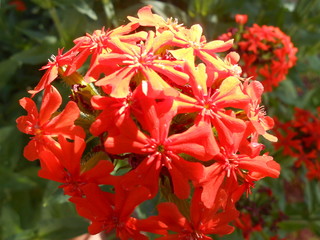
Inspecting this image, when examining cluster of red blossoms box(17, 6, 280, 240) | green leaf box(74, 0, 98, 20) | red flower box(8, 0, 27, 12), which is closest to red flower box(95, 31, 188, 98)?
cluster of red blossoms box(17, 6, 280, 240)

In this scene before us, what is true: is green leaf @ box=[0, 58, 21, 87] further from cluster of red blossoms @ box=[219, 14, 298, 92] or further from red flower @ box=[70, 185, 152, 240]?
red flower @ box=[70, 185, 152, 240]

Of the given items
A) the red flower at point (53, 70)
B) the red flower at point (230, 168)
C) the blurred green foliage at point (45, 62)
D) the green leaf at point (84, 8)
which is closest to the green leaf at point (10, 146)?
the blurred green foliage at point (45, 62)

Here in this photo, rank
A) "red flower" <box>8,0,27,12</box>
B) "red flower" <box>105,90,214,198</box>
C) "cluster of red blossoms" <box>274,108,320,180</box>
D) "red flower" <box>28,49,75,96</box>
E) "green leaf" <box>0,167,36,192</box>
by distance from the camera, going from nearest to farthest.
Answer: "red flower" <box>105,90,214,198</box>
"red flower" <box>28,49,75,96</box>
"green leaf" <box>0,167,36,192</box>
"cluster of red blossoms" <box>274,108,320,180</box>
"red flower" <box>8,0,27,12</box>

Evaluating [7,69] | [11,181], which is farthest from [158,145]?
[7,69]

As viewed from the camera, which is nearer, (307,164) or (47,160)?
(47,160)

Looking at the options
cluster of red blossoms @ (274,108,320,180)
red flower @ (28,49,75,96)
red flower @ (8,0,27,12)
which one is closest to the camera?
red flower @ (28,49,75,96)

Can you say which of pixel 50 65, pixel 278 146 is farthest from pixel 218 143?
pixel 278 146

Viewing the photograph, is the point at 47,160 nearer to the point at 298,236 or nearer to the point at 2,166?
the point at 2,166
